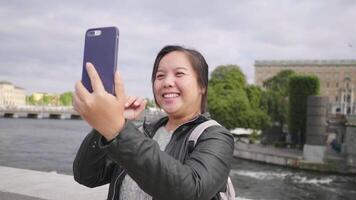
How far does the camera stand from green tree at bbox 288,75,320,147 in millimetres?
31062

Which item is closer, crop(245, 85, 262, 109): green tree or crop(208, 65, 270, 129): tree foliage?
crop(208, 65, 270, 129): tree foliage

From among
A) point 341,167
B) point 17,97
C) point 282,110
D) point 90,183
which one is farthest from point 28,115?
point 90,183

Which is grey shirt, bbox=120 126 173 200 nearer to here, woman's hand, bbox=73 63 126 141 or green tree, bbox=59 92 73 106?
woman's hand, bbox=73 63 126 141

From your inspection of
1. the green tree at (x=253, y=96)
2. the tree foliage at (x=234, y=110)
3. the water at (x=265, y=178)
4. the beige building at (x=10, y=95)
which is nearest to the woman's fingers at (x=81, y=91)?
the water at (x=265, y=178)

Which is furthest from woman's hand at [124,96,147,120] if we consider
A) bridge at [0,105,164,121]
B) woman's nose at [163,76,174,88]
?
bridge at [0,105,164,121]

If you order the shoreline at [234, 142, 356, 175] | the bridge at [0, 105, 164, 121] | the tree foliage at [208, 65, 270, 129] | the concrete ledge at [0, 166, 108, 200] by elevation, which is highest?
the concrete ledge at [0, 166, 108, 200]

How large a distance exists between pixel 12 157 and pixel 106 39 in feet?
93.2

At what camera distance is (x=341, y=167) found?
27.0 metres

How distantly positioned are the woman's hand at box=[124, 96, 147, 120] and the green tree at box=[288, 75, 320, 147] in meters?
31.3

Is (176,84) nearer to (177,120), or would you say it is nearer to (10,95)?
(177,120)

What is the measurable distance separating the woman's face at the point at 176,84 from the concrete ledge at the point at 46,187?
6.57ft

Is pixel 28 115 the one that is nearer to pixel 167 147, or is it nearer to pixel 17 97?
pixel 17 97

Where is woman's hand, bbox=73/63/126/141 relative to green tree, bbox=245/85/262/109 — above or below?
above

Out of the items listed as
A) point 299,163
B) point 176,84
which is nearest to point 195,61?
point 176,84
